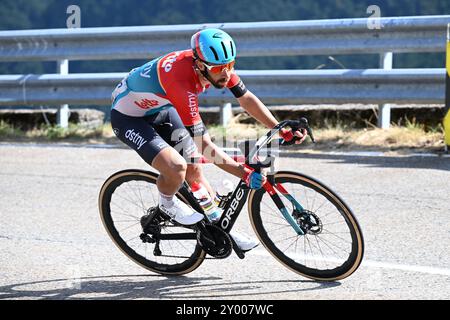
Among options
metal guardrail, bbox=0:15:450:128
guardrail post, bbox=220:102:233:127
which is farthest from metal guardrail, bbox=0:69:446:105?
guardrail post, bbox=220:102:233:127

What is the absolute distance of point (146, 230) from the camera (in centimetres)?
675

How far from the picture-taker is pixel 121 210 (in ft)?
23.4

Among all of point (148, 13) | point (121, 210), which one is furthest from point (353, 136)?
point (148, 13)

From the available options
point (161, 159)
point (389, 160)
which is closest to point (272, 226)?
point (161, 159)

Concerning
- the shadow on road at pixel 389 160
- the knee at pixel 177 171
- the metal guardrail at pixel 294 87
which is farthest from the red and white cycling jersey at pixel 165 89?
the metal guardrail at pixel 294 87

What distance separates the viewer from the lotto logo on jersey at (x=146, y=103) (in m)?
6.49

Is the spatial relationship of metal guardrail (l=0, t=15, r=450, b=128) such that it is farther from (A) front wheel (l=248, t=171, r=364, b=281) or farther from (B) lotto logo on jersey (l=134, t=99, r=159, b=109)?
(B) lotto logo on jersey (l=134, t=99, r=159, b=109)

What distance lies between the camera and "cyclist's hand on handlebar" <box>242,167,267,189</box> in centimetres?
618

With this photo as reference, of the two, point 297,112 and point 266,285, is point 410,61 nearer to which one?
point 297,112

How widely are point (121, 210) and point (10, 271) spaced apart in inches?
34.1

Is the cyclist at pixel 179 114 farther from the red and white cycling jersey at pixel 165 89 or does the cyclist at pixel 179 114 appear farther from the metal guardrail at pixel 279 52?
the metal guardrail at pixel 279 52

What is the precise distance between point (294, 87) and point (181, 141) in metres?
4.77

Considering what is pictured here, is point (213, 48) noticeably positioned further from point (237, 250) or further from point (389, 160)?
point (389, 160)
